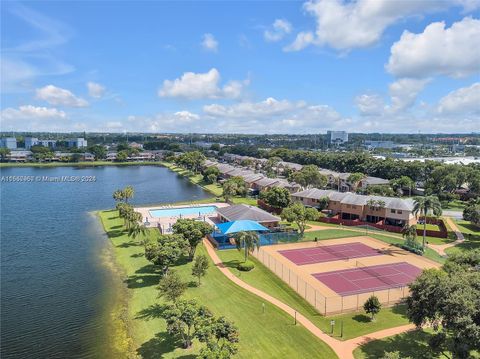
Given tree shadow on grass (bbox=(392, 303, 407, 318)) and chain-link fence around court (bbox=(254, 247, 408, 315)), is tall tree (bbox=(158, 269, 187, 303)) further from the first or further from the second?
tree shadow on grass (bbox=(392, 303, 407, 318))

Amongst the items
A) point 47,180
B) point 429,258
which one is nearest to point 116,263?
point 429,258

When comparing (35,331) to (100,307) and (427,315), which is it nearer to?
(100,307)

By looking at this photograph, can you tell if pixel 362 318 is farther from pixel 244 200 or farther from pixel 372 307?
pixel 244 200

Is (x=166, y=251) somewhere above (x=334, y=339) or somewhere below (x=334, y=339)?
above

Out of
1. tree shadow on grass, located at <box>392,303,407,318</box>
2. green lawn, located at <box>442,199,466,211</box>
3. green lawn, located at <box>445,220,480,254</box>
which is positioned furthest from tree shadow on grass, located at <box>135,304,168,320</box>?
green lawn, located at <box>442,199,466,211</box>

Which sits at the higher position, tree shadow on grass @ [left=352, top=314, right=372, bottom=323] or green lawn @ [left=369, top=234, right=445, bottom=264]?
green lawn @ [left=369, top=234, right=445, bottom=264]

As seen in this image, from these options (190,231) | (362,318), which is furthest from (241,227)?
(362,318)
